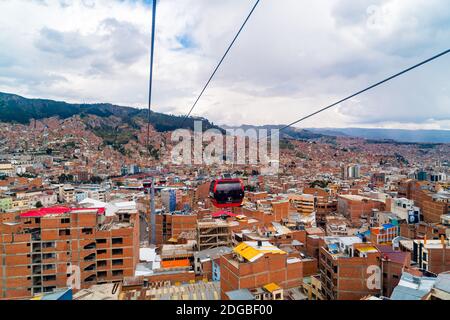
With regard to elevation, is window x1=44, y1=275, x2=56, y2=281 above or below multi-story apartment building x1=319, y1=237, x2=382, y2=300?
below

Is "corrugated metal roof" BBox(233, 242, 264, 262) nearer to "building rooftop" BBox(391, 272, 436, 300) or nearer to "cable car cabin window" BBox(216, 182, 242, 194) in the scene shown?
"cable car cabin window" BBox(216, 182, 242, 194)

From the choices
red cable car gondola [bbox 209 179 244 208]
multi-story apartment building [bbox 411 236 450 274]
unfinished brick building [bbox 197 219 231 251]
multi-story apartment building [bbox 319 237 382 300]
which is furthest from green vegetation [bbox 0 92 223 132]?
multi-story apartment building [bbox 319 237 382 300]

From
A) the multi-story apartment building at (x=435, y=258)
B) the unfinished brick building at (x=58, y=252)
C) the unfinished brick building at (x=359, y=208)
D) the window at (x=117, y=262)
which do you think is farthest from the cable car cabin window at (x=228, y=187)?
the unfinished brick building at (x=359, y=208)

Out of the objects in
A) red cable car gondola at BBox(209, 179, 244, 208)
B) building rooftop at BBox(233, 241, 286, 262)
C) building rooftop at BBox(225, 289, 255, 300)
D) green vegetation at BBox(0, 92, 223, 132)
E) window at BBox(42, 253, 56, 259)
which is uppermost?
green vegetation at BBox(0, 92, 223, 132)

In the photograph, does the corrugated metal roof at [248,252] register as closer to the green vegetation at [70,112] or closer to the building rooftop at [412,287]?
the building rooftop at [412,287]

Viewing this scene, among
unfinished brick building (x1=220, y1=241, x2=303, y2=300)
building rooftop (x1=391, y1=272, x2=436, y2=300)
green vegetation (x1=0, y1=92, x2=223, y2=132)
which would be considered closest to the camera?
building rooftop (x1=391, y1=272, x2=436, y2=300)
